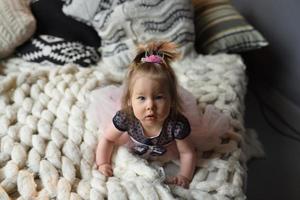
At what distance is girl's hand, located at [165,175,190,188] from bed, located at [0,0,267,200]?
0.04 feet

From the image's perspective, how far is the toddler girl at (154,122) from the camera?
78 centimetres

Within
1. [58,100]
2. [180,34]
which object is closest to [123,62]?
[180,34]

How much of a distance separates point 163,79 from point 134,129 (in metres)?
0.12

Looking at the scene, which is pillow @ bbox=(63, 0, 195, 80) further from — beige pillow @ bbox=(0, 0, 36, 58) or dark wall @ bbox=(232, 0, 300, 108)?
dark wall @ bbox=(232, 0, 300, 108)

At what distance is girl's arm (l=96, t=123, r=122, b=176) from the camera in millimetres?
854

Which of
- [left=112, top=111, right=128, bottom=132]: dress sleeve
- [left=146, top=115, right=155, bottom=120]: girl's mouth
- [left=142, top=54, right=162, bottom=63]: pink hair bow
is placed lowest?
[left=112, top=111, right=128, bottom=132]: dress sleeve

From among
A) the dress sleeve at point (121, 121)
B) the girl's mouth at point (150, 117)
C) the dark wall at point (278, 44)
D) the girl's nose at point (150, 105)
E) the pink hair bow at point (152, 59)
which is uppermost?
the pink hair bow at point (152, 59)

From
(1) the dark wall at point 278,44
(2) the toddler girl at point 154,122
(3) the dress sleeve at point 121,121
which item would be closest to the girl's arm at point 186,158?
(2) the toddler girl at point 154,122

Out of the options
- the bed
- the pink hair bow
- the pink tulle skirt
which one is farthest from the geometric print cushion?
Result: the pink hair bow

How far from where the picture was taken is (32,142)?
899 millimetres

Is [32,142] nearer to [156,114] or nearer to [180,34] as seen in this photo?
[156,114]

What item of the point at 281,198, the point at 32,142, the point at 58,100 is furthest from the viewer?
the point at 281,198

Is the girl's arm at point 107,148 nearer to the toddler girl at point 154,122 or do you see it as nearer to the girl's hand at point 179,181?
the toddler girl at point 154,122

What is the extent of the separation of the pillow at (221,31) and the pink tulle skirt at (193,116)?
1.43ft
